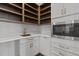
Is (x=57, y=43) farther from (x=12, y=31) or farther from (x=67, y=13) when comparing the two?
(x=12, y=31)

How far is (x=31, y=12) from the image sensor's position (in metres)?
1.33

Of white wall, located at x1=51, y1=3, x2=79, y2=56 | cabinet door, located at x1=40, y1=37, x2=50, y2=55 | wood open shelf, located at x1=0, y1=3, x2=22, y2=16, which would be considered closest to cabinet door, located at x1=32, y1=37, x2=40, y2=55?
cabinet door, located at x1=40, y1=37, x2=50, y2=55

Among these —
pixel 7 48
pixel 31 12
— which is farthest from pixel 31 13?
pixel 7 48

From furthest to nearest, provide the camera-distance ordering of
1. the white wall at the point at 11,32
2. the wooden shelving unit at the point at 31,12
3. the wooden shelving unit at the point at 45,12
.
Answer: the wooden shelving unit at the point at 45,12, the wooden shelving unit at the point at 31,12, the white wall at the point at 11,32

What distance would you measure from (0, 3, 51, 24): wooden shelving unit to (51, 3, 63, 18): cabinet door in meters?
0.08

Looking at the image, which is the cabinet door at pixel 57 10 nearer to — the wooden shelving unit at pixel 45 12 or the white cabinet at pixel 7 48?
the wooden shelving unit at pixel 45 12

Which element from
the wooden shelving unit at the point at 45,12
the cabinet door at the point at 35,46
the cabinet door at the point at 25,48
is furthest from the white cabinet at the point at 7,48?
the wooden shelving unit at the point at 45,12

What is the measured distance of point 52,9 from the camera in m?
1.41

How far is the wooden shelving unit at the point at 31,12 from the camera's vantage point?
1214mm

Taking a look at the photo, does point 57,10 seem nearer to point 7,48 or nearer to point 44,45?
point 44,45

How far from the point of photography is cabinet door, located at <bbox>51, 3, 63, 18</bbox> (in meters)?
1.34

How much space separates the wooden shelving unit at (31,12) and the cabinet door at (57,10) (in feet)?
0.26

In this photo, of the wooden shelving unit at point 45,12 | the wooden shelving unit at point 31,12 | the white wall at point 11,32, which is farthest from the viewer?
the wooden shelving unit at point 45,12

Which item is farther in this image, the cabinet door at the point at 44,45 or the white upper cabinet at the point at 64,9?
the cabinet door at the point at 44,45
